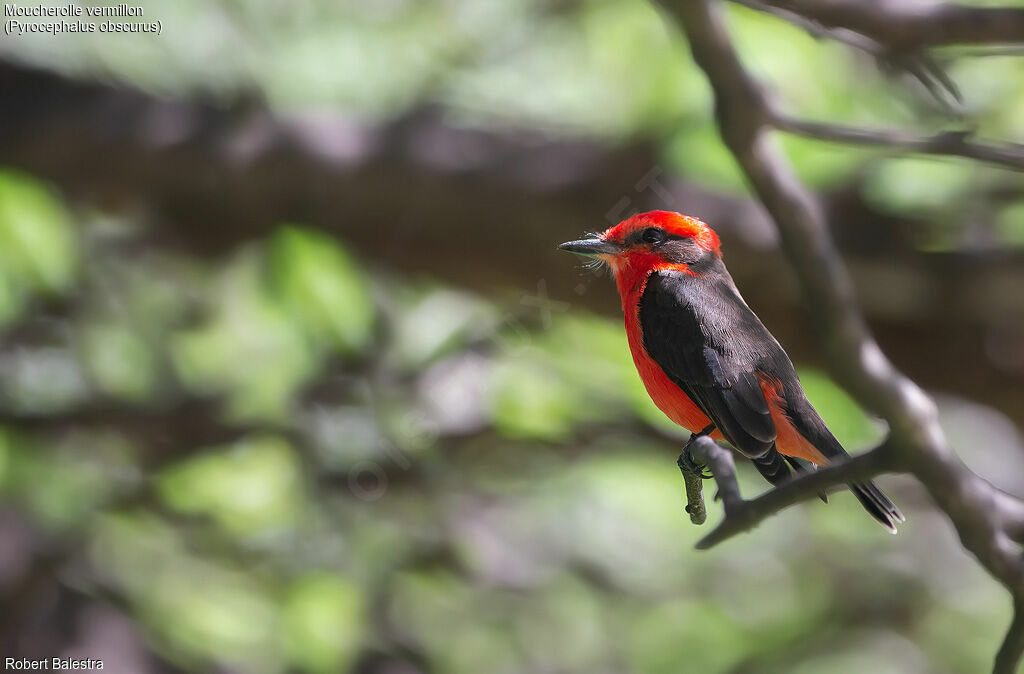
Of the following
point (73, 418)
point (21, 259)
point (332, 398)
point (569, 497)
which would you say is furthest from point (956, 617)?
point (21, 259)

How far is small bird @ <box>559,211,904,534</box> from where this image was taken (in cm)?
147

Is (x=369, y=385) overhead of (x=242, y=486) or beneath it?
overhead

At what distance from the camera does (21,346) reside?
22.7 feet

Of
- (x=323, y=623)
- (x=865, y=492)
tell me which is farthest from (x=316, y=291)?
(x=865, y=492)

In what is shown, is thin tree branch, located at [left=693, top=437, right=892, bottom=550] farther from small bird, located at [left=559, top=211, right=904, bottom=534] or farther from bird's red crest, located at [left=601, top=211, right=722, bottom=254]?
bird's red crest, located at [left=601, top=211, right=722, bottom=254]

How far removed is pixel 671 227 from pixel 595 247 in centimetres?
17

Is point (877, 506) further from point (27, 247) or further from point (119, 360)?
point (119, 360)

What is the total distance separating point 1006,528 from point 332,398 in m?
5.76

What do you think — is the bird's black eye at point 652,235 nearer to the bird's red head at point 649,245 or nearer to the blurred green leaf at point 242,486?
the bird's red head at point 649,245

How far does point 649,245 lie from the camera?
1.91 metres

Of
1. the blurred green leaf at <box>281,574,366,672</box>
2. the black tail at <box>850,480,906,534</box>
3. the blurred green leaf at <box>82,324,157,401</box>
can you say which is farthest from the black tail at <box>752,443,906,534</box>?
the blurred green leaf at <box>82,324,157,401</box>

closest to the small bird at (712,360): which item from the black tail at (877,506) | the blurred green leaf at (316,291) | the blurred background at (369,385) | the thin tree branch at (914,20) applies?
the black tail at (877,506)

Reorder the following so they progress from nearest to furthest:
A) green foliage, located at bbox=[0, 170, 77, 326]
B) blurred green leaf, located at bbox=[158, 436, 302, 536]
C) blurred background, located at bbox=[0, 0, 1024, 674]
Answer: blurred background, located at bbox=[0, 0, 1024, 674] < green foliage, located at bbox=[0, 170, 77, 326] < blurred green leaf, located at bbox=[158, 436, 302, 536]

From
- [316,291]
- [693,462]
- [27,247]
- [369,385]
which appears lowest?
[693,462]
